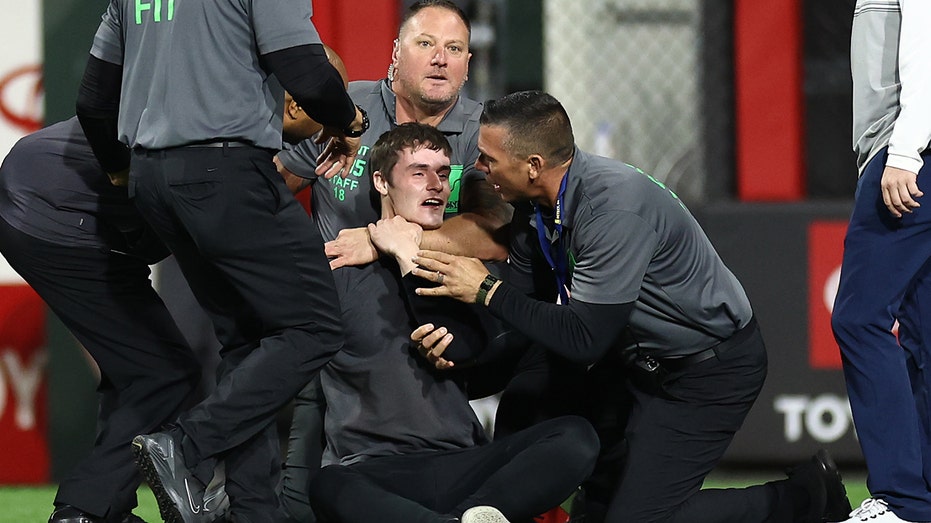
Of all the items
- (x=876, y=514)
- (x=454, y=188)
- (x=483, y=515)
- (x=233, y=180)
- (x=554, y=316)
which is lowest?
(x=876, y=514)

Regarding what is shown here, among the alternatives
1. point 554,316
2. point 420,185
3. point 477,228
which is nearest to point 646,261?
point 554,316

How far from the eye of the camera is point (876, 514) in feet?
11.3

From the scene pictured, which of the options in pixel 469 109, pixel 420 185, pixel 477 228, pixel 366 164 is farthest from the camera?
pixel 469 109

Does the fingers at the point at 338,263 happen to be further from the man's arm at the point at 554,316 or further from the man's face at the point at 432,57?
the man's face at the point at 432,57

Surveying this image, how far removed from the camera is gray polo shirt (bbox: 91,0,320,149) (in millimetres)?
3354

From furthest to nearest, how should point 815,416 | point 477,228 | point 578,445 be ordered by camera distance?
point 815,416
point 477,228
point 578,445

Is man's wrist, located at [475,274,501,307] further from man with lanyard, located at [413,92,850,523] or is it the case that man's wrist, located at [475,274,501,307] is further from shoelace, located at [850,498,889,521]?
shoelace, located at [850,498,889,521]

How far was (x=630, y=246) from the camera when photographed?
3.41 m

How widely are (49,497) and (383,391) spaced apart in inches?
85.8

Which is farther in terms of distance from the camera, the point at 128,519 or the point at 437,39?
the point at 437,39

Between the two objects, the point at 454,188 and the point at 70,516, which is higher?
the point at 454,188

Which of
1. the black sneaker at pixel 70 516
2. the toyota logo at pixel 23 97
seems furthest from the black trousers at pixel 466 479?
the toyota logo at pixel 23 97

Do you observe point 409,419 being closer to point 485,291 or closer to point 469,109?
point 485,291

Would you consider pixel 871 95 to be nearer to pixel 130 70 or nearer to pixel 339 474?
pixel 339 474
